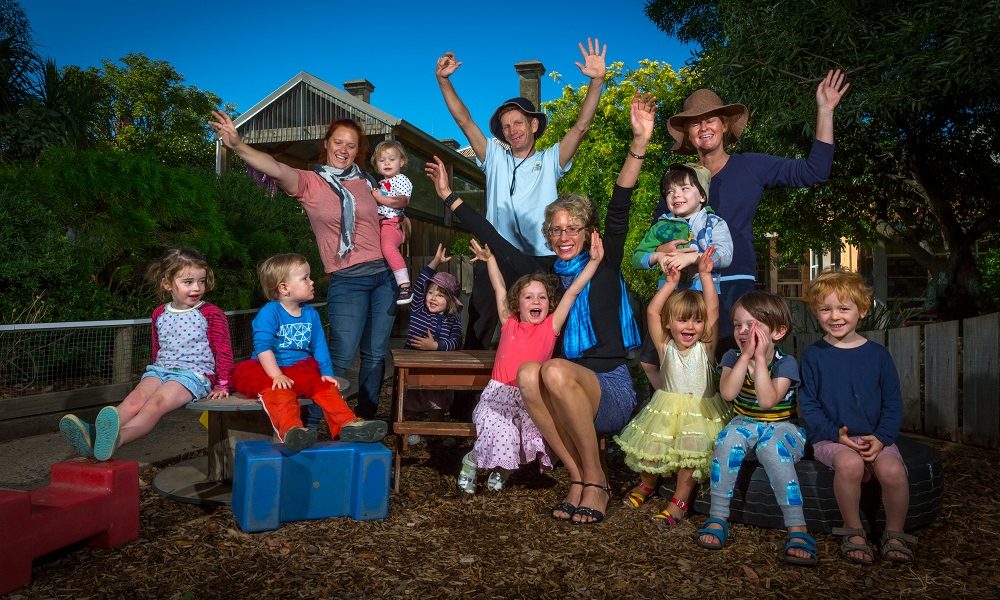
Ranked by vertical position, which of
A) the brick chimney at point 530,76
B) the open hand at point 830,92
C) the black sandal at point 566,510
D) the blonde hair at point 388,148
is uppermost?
the brick chimney at point 530,76

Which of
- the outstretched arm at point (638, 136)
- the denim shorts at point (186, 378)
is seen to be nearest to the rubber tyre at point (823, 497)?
the outstretched arm at point (638, 136)

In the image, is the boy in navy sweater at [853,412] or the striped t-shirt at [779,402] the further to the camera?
the striped t-shirt at [779,402]

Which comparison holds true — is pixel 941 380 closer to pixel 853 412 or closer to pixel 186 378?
pixel 853 412

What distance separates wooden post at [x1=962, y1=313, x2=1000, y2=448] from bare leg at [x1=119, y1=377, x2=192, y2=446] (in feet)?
16.1

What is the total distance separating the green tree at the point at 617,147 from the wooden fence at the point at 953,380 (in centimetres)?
991

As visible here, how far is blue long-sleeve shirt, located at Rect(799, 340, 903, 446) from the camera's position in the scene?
305 centimetres

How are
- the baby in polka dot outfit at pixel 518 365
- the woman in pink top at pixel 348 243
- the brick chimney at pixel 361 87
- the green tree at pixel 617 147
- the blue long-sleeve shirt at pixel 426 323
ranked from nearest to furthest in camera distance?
the baby in polka dot outfit at pixel 518 365 < the woman in pink top at pixel 348 243 < the blue long-sleeve shirt at pixel 426 323 < the green tree at pixel 617 147 < the brick chimney at pixel 361 87

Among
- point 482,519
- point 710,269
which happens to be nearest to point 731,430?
point 710,269

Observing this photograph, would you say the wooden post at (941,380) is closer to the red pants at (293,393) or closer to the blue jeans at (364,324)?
the blue jeans at (364,324)

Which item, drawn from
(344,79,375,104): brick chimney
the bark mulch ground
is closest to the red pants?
the bark mulch ground

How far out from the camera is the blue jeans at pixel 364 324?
14.1 ft

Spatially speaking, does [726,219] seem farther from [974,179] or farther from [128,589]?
[974,179]

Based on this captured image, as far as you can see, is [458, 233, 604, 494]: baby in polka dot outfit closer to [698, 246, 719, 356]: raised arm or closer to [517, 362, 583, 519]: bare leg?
[517, 362, 583, 519]: bare leg

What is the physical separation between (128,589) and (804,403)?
2.84 metres
